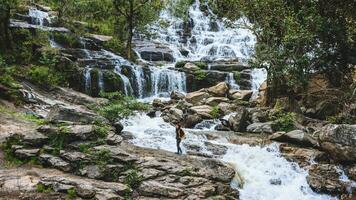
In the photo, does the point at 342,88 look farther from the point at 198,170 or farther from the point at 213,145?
the point at 198,170

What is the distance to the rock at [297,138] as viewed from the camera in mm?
17431

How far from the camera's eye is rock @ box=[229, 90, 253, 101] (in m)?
27.3

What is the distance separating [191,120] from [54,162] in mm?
10075

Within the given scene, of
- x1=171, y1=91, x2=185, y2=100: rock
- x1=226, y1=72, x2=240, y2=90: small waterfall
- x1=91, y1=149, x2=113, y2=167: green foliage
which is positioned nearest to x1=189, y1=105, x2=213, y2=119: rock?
x1=171, y1=91, x2=185, y2=100: rock

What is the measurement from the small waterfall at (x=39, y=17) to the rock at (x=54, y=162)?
2397 centimetres

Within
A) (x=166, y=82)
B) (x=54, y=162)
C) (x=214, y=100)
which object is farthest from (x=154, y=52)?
(x=54, y=162)

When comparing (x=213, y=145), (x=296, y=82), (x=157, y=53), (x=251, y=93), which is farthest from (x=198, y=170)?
(x=157, y=53)

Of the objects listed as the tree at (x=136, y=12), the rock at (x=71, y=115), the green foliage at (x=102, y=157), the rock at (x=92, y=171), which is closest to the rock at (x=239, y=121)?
the rock at (x=71, y=115)

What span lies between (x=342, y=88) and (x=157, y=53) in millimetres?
16203

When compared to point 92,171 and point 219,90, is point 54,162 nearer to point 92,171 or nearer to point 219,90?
point 92,171

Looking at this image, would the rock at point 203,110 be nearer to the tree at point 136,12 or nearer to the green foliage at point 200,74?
the green foliage at point 200,74

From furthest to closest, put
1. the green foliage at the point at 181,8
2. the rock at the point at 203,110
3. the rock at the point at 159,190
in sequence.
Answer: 1. the green foliage at the point at 181,8
2. the rock at the point at 203,110
3. the rock at the point at 159,190

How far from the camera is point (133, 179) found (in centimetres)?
1269

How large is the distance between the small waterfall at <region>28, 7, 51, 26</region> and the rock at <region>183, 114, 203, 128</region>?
18.5 metres
